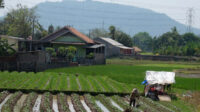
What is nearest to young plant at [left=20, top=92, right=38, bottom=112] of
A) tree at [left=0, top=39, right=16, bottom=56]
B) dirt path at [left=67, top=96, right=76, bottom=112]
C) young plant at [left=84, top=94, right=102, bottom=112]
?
dirt path at [left=67, top=96, right=76, bottom=112]

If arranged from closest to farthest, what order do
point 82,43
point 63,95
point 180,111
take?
point 180,111 → point 63,95 → point 82,43

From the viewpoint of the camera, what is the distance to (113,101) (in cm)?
1964

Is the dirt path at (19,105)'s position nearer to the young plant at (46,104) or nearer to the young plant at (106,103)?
the young plant at (46,104)

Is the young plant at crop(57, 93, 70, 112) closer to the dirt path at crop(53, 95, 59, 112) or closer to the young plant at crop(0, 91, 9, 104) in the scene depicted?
the dirt path at crop(53, 95, 59, 112)

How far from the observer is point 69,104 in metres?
18.0

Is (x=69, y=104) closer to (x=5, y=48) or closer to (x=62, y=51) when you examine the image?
(x=5, y=48)

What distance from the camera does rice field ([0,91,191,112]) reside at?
16.0 metres

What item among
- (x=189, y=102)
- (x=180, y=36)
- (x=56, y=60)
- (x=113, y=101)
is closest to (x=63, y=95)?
(x=113, y=101)

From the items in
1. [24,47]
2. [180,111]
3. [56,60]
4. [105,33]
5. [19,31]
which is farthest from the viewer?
[105,33]

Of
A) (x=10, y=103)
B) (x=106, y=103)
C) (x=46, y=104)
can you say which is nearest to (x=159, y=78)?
(x=106, y=103)

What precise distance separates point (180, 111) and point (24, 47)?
3555 cm

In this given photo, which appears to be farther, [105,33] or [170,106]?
[105,33]

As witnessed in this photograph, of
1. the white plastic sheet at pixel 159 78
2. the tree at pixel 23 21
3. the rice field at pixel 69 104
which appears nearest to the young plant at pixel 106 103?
the rice field at pixel 69 104

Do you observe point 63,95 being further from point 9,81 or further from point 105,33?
point 105,33
